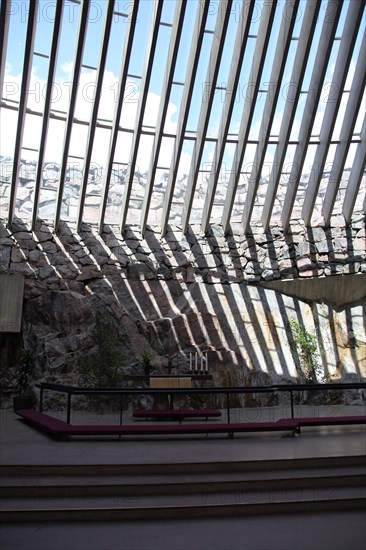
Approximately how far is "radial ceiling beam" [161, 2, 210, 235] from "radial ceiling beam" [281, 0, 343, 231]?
116 inches

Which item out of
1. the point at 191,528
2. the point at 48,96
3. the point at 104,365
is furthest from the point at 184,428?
the point at 48,96

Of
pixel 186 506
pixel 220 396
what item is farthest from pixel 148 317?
pixel 186 506

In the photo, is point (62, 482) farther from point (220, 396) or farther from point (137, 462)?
point (220, 396)

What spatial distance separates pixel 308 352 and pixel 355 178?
17.5 ft

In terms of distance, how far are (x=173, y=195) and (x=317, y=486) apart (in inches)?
436

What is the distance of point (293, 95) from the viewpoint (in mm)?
12688

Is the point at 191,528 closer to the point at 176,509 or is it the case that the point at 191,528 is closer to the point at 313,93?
the point at 176,509

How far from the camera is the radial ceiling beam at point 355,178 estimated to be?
1455 cm

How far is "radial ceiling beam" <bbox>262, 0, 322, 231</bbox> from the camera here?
37.5 feet

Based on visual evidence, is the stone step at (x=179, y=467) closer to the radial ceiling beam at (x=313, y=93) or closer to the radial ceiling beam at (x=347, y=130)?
the radial ceiling beam at (x=313, y=93)

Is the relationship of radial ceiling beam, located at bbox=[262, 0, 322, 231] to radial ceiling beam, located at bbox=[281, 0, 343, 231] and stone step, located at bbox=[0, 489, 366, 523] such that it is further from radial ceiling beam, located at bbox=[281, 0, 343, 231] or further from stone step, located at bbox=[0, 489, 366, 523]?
stone step, located at bbox=[0, 489, 366, 523]

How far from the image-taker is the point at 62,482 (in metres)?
4.85

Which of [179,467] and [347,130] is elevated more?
[347,130]

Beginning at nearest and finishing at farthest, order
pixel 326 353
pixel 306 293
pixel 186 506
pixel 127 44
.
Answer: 1. pixel 186 506
2. pixel 127 44
3. pixel 326 353
4. pixel 306 293
